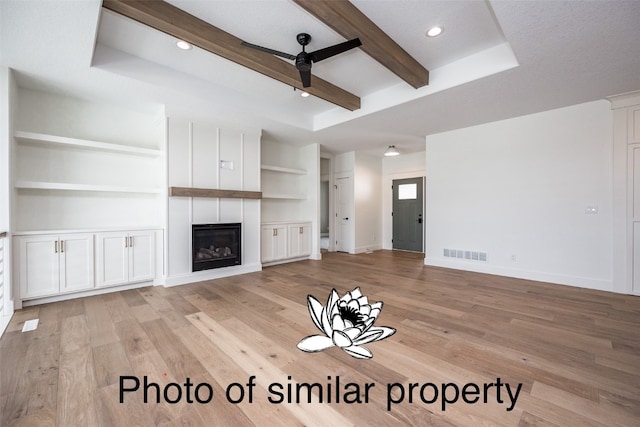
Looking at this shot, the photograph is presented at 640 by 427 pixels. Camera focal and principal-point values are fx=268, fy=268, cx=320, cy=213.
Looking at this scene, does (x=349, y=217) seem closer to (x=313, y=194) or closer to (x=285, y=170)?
(x=313, y=194)

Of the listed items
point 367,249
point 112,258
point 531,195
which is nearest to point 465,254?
point 531,195

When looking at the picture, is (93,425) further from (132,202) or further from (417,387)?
(132,202)

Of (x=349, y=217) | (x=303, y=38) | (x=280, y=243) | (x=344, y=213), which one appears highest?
(x=303, y=38)

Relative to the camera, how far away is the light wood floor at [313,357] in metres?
1.44

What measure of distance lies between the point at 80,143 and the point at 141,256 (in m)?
1.64

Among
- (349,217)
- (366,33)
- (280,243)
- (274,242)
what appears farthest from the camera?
(349,217)

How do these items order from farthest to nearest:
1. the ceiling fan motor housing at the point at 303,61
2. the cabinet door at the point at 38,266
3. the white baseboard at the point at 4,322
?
the cabinet door at the point at 38,266 → the ceiling fan motor housing at the point at 303,61 → the white baseboard at the point at 4,322

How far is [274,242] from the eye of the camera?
543cm

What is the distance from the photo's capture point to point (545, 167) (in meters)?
4.14

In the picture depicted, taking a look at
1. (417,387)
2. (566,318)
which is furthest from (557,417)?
(566,318)

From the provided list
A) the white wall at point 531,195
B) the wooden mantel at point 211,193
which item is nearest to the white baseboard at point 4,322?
the wooden mantel at point 211,193

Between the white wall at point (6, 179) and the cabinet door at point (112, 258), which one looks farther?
the cabinet door at point (112, 258)

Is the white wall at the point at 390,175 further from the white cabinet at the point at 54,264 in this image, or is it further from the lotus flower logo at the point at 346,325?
the white cabinet at the point at 54,264

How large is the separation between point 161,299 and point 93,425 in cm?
214
